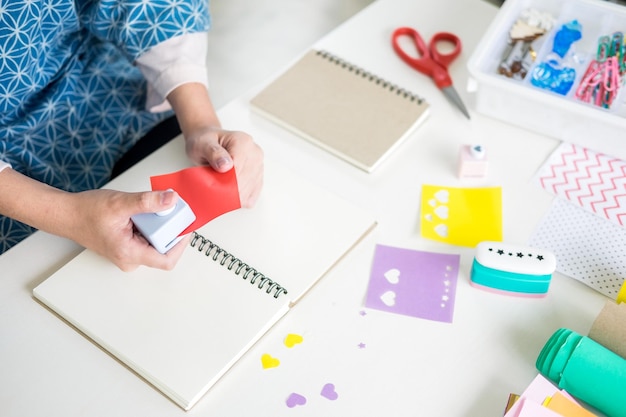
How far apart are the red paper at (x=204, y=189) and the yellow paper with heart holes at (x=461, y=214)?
0.79ft

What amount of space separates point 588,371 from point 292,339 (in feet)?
0.97

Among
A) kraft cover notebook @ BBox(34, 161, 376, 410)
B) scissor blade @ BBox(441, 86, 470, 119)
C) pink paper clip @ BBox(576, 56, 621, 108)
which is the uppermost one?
pink paper clip @ BBox(576, 56, 621, 108)

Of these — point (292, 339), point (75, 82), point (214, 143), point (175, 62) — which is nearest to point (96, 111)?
point (75, 82)

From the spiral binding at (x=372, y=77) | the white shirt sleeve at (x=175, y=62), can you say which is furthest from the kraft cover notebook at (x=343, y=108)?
the white shirt sleeve at (x=175, y=62)

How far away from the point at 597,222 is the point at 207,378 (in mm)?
499

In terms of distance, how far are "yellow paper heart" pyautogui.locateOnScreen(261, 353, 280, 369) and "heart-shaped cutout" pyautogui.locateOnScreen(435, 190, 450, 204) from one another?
0.30 meters

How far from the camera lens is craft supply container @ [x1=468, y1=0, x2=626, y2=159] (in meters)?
0.80

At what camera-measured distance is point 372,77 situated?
942mm

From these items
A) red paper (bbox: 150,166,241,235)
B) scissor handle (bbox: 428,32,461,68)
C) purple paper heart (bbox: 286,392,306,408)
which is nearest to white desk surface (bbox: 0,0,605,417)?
purple paper heart (bbox: 286,392,306,408)

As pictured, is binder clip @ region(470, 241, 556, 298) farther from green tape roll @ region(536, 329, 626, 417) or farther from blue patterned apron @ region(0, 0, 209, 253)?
blue patterned apron @ region(0, 0, 209, 253)

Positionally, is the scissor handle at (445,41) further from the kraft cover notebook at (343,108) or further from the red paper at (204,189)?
the red paper at (204,189)

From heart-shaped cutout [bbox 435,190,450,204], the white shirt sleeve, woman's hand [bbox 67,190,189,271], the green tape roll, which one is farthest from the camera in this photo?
the white shirt sleeve

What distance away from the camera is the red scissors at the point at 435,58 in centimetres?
93

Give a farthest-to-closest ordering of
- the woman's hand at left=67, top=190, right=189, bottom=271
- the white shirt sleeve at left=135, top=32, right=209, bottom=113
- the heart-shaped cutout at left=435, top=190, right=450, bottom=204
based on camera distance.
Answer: the white shirt sleeve at left=135, top=32, right=209, bottom=113 < the heart-shaped cutout at left=435, top=190, right=450, bottom=204 < the woman's hand at left=67, top=190, right=189, bottom=271
